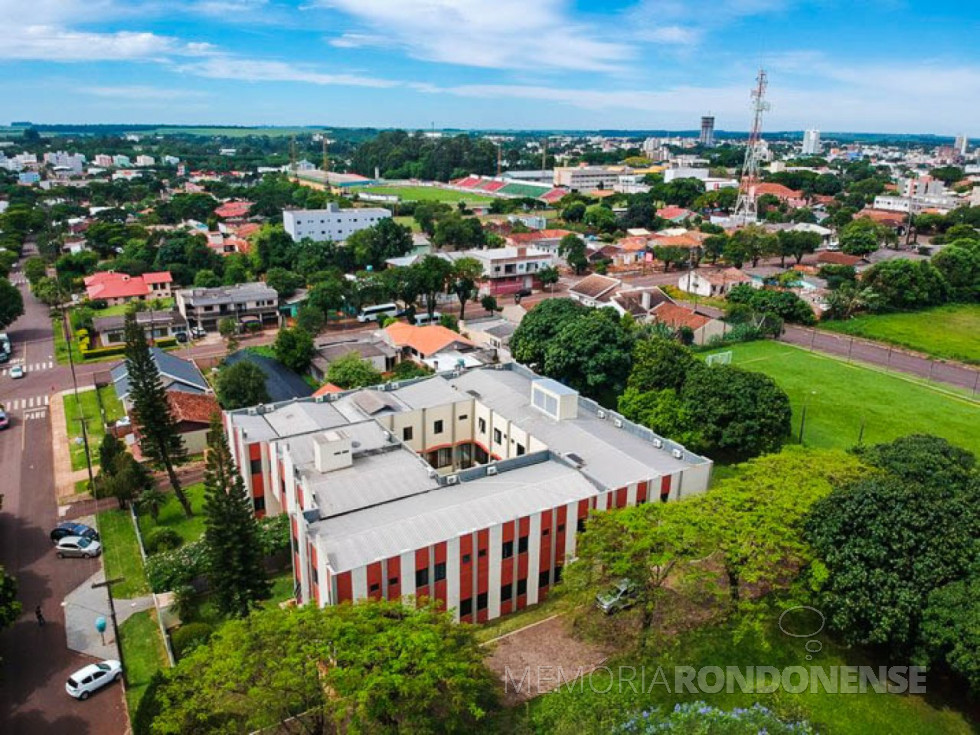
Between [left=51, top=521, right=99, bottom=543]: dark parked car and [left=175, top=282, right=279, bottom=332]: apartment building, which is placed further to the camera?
[left=175, top=282, right=279, bottom=332]: apartment building

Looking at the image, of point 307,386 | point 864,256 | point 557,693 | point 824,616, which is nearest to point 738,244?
point 864,256

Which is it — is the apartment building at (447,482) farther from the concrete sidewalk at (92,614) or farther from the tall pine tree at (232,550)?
the concrete sidewalk at (92,614)

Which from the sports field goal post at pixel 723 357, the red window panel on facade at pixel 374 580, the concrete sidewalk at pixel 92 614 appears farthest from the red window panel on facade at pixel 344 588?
the sports field goal post at pixel 723 357

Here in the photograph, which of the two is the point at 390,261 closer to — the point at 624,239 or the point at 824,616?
the point at 624,239

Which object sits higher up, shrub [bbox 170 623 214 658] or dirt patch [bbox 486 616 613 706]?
shrub [bbox 170 623 214 658]

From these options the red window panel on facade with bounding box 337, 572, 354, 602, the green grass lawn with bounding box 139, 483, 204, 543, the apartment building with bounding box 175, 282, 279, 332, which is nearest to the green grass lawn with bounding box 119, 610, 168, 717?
the green grass lawn with bounding box 139, 483, 204, 543

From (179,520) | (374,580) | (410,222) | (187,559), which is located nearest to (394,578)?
(374,580)

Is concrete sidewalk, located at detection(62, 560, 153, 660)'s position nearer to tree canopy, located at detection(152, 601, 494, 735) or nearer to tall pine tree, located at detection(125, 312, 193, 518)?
tall pine tree, located at detection(125, 312, 193, 518)
